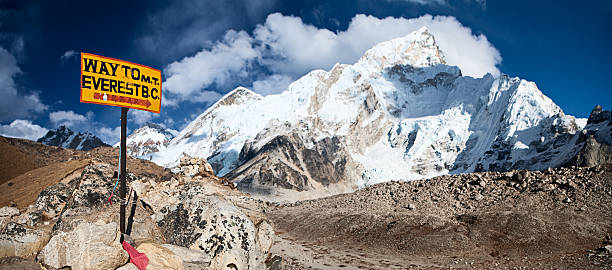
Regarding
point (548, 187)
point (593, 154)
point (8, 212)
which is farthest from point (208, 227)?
point (593, 154)

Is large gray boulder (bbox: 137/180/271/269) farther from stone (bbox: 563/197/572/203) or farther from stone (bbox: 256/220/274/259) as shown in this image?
stone (bbox: 563/197/572/203)

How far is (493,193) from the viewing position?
75.6 feet

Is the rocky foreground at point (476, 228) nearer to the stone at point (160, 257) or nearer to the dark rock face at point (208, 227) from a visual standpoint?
the dark rock face at point (208, 227)

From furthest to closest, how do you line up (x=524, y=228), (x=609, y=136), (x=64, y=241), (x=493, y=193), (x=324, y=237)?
(x=609, y=136), (x=324, y=237), (x=493, y=193), (x=524, y=228), (x=64, y=241)

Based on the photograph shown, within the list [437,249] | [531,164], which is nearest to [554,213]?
[437,249]

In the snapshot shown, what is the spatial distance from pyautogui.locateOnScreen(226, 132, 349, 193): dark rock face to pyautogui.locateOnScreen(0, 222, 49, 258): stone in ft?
445

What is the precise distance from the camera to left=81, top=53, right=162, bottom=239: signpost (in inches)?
367

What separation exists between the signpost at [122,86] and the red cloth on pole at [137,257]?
62.1 inches

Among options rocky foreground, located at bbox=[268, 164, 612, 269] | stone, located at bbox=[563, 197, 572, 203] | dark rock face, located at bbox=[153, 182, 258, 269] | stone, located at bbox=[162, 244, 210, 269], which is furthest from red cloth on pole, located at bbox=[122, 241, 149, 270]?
stone, located at bbox=[563, 197, 572, 203]

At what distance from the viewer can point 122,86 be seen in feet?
32.1

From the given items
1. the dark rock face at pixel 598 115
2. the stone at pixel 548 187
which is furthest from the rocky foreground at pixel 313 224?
the dark rock face at pixel 598 115

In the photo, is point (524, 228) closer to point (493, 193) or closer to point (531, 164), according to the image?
point (493, 193)

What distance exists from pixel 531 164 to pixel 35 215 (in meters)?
185

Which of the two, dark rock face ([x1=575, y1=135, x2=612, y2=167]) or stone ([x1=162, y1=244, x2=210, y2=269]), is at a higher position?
dark rock face ([x1=575, y1=135, x2=612, y2=167])
